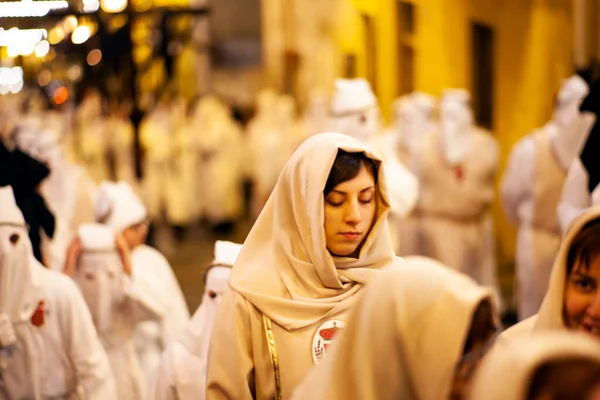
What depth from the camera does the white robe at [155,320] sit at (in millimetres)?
7457

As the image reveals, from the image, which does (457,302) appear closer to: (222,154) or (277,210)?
(277,210)

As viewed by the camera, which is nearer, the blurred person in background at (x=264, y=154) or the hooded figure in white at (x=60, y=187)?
the hooded figure in white at (x=60, y=187)

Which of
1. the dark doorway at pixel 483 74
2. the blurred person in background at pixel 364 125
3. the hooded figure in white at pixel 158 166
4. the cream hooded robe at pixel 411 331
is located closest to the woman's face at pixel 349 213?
the cream hooded robe at pixel 411 331

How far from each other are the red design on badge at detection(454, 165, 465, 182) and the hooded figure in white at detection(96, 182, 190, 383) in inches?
172

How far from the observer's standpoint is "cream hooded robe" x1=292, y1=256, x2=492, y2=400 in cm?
243

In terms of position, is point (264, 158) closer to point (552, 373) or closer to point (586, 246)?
point (586, 246)

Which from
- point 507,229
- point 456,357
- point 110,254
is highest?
point 456,357

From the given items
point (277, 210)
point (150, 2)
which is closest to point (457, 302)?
point (277, 210)

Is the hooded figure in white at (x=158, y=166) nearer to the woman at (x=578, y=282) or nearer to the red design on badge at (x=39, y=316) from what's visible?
the red design on badge at (x=39, y=316)

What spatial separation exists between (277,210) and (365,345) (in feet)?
4.71

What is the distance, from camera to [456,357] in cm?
242

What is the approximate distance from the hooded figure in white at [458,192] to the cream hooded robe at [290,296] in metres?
7.81

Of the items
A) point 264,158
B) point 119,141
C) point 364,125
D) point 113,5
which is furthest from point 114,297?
point 264,158

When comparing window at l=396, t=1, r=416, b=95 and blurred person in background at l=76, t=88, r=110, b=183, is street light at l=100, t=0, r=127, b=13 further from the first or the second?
blurred person in background at l=76, t=88, r=110, b=183
